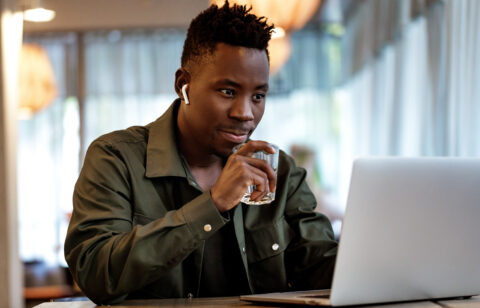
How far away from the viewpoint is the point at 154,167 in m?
1.68

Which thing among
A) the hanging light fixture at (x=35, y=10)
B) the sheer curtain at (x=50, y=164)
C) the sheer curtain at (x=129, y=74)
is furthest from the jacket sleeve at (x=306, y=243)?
the sheer curtain at (x=50, y=164)

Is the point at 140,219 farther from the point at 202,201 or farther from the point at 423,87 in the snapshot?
the point at 423,87

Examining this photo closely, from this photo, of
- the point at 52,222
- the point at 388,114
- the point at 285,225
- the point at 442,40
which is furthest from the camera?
the point at 52,222

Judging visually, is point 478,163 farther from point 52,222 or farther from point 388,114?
point 52,222

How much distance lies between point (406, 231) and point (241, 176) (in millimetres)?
365

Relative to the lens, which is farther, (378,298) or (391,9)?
(391,9)

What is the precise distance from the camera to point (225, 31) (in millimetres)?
1648

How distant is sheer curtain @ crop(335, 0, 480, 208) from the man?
7.21 feet

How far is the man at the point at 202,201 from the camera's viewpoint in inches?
55.7

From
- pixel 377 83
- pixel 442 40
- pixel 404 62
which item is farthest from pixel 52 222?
pixel 442 40

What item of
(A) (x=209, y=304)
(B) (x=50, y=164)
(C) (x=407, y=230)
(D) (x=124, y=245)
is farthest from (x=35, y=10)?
(C) (x=407, y=230)

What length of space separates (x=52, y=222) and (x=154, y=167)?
6619mm

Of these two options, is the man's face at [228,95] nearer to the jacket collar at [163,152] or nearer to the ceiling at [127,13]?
the jacket collar at [163,152]

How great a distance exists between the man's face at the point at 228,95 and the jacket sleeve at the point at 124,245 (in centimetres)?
24
